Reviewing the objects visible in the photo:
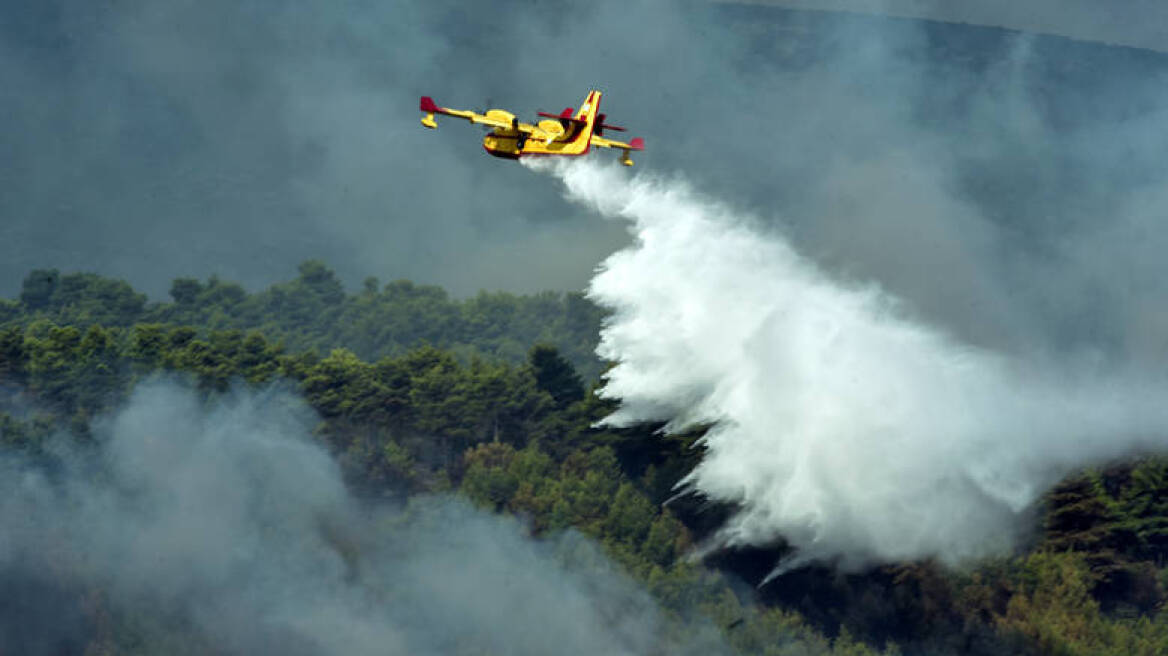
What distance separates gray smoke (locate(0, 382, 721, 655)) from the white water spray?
6.96 m

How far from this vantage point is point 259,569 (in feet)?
156

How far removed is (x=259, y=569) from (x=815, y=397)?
2149 centimetres

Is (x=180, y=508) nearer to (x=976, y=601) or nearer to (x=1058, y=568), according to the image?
(x=976, y=601)

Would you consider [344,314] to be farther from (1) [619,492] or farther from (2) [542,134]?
(2) [542,134]

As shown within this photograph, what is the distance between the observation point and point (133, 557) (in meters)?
49.1

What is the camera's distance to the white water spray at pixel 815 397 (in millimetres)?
47281

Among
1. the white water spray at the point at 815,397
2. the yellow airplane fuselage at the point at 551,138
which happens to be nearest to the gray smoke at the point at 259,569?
the white water spray at the point at 815,397

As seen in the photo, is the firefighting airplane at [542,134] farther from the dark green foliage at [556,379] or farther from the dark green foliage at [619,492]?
the dark green foliage at [556,379]

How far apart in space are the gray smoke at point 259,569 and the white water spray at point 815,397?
6960 millimetres

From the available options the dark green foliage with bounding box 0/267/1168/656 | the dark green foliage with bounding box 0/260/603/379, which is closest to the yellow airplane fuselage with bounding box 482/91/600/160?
the dark green foliage with bounding box 0/267/1168/656

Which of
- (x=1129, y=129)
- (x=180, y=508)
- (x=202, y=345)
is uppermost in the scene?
(x=1129, y=129)

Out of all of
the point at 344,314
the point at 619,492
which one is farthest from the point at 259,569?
the point at 344,314

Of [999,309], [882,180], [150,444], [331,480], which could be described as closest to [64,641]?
[150,444]

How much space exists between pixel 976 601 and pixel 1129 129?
15511cm
